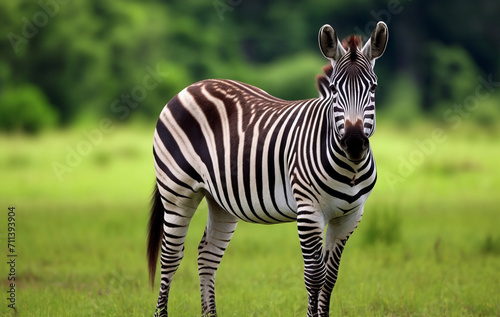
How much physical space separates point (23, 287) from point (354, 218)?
153 inches

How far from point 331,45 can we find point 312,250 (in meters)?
1.33

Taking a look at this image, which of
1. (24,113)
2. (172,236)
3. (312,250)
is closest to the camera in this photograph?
(312,250)

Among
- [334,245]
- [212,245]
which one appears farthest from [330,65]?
[212,245]

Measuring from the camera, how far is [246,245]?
10.6 m

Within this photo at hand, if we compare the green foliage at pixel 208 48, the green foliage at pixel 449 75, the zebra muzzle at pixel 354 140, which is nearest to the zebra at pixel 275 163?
the zebra muzzle at pixel 354 140

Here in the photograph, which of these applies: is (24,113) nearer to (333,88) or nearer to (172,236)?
(172,236)

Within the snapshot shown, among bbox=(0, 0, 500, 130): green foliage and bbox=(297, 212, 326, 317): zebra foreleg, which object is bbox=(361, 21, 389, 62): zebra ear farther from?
bbox=(0, 0, 500, 130): green foliage

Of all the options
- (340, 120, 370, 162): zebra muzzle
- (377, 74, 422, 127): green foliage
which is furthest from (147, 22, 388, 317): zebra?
(377, 74, 422, 127): green foliage

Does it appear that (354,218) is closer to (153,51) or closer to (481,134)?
(481,134)

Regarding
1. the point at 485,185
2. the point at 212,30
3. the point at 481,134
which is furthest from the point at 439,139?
the point at 212,30

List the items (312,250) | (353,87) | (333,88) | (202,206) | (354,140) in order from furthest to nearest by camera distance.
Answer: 1. (202,206)
2. (312,250)
3. (333,88)
4. (353,87)
5. (354,140)

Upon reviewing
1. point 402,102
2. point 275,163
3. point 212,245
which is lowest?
point 402,102

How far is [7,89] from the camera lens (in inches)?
1168

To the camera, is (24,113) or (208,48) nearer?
(24,113)
